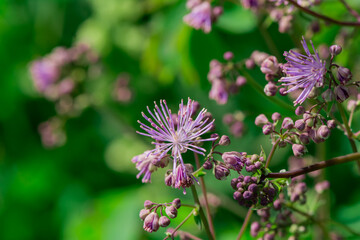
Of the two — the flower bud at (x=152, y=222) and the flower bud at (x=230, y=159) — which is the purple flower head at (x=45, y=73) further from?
the flower bud at (x=230, y=159)

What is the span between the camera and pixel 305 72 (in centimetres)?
122

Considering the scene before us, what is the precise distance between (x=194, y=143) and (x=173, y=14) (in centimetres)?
146

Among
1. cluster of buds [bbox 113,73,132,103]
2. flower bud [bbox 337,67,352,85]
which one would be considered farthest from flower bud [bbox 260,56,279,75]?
cluster of buds [bbox 113,73,132,103]

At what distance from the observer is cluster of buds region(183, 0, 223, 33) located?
6.17 ft

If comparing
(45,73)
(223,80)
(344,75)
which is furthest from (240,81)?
(45,73)

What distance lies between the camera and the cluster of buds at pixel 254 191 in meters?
1.18

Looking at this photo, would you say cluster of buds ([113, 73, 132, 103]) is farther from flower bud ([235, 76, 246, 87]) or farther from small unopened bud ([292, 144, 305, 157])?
small unopened bud ([292, 144, 305, 157])

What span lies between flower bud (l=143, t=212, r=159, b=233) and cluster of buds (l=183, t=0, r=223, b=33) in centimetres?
84

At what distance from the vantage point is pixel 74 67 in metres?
3.06

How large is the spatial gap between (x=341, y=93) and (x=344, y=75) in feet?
0.14

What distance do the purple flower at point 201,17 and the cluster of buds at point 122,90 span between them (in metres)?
1.32

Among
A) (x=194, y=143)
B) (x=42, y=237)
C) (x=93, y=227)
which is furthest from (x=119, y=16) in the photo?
(x=194, y=143)

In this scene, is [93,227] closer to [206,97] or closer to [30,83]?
[206,97]

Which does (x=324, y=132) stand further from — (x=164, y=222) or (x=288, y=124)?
(x=164, y=222)
